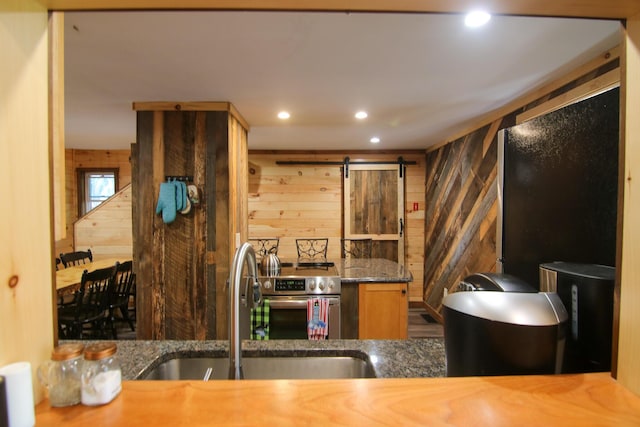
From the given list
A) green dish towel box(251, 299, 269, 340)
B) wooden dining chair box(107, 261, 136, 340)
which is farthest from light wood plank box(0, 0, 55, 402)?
wooden dining chair box(107, 261, 136, 340)

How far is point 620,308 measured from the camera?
24.5 inches

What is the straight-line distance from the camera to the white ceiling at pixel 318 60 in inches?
60.4

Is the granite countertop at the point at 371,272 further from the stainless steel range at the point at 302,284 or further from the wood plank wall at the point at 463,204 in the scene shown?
the wood plank wall at the point at 463,204

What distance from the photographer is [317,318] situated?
8.61 feet

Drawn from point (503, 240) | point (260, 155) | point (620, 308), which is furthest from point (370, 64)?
point (260, 155)

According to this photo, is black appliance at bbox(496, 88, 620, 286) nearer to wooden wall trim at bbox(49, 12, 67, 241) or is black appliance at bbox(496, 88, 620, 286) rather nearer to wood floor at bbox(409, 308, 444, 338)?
wooden wall trim at bbox(49, 12, 67, 241)

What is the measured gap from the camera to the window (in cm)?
521

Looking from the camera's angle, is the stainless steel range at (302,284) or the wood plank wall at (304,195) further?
the wood plank wall at (304,195)

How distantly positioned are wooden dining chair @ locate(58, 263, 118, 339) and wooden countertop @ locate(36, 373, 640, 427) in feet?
10.1

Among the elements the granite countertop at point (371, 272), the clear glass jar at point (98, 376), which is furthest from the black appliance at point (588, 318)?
the granite countertop at point (371, 272)

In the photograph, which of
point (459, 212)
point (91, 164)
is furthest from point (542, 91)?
point (91, 164)

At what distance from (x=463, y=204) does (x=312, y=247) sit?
237 cm

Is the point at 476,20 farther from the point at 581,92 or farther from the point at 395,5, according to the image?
the point at 395,5

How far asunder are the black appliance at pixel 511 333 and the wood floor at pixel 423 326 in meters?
3.41
